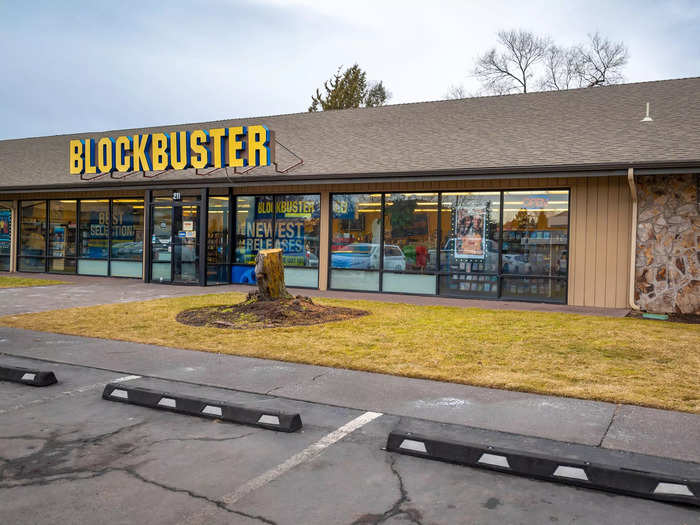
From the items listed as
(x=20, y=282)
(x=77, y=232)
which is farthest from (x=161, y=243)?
(x=77, y=232)

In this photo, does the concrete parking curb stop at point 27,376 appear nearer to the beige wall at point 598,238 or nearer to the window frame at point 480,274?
the window frame at point 480,274

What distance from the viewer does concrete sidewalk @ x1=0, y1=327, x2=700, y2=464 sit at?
193 inches

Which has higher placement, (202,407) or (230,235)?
(230,235)

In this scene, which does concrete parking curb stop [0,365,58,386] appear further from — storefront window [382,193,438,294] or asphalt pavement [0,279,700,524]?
storefront window [382,193,438,294]

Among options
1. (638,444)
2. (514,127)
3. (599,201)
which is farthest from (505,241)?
(638,444)

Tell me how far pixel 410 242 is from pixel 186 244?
7165 mm

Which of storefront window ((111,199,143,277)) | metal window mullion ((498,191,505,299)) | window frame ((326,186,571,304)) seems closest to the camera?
window frame ((326,186,571,304))

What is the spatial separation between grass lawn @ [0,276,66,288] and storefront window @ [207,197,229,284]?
193 inches

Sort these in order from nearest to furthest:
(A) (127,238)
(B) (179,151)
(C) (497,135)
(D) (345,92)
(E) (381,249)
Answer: (C) (497,135) < (E) (381,249) < (B) (179,151) < (A) (127,238) < (D) (345,92)

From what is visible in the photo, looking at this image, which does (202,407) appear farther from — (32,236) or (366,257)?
(32,236)

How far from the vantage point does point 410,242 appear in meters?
16.3

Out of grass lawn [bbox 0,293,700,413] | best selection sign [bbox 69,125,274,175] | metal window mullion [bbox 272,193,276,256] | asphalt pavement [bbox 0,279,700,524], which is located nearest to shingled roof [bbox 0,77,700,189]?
best selection sign [bbox 69,125,274,175]

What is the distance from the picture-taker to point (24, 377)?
6.50 m

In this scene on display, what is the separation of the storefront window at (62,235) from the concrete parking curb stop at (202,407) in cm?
1798
